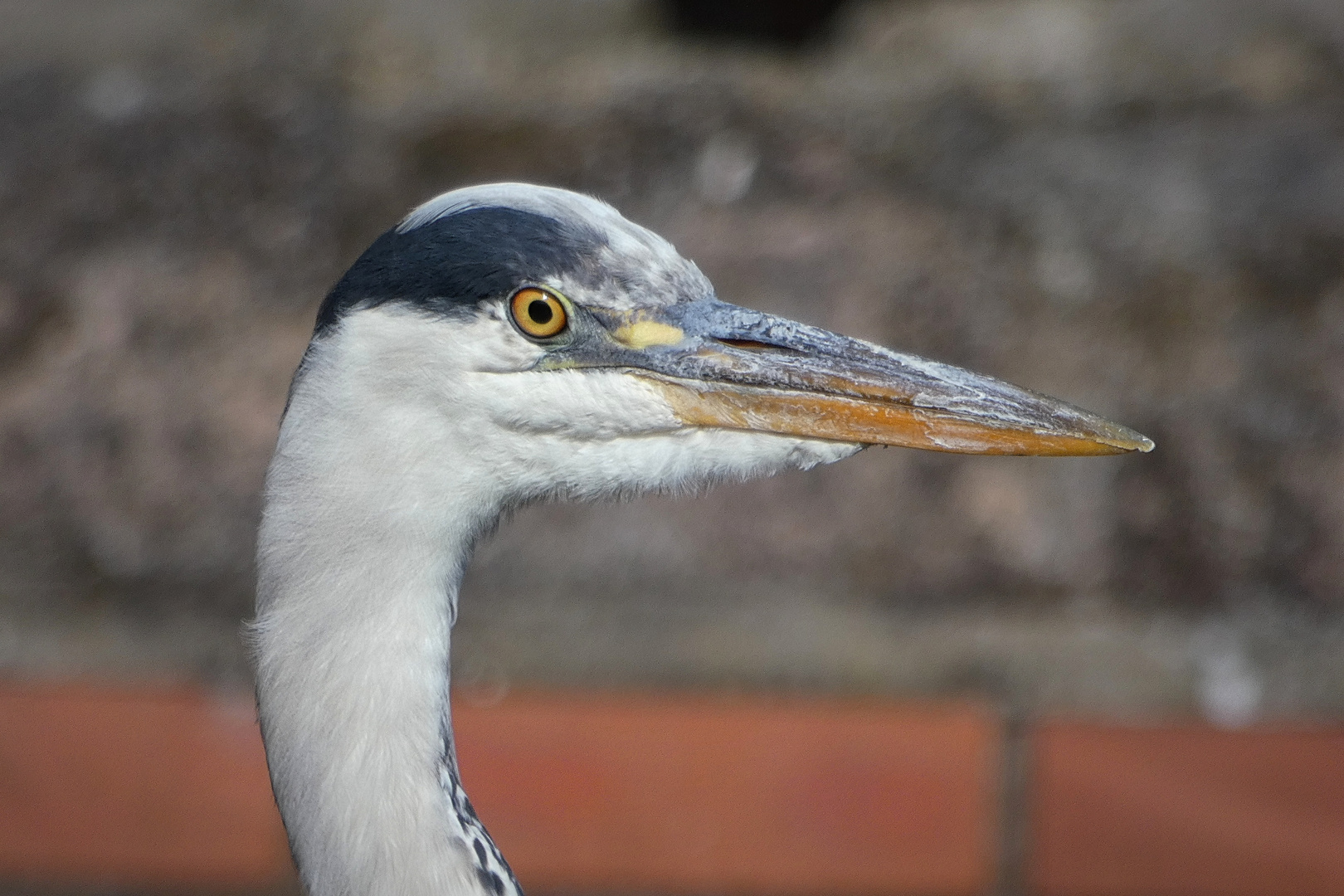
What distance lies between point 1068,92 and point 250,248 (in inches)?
25.8

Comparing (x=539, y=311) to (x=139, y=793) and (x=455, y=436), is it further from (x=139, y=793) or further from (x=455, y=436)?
(x=139, y=793)

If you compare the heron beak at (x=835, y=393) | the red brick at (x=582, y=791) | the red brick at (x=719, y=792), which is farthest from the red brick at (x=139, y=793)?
the heron beak at (x=835, y=393)

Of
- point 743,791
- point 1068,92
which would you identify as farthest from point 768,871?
point 1068,92

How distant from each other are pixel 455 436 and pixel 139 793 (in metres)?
0.54

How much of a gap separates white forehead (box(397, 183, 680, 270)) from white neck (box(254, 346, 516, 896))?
9cm

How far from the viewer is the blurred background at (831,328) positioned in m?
0.86

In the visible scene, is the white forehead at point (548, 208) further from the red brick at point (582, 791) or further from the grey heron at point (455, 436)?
the red brick at point (582, 791)

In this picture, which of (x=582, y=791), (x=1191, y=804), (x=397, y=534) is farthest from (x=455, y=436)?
(x=1191, y=804)

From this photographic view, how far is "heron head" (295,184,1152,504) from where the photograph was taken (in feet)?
1.57

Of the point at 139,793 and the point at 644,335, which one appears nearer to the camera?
the point at 644,335

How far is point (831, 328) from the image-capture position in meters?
0.89

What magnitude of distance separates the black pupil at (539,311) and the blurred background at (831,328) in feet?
1.32

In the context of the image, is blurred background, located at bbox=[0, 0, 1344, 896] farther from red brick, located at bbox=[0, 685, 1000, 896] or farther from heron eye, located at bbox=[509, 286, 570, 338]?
heron eye, located at bbox=[509, 286, 570, 338]

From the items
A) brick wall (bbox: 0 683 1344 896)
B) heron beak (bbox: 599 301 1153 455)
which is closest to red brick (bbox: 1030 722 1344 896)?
brick wall (bbox: 0 683 1344 896)
